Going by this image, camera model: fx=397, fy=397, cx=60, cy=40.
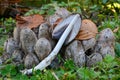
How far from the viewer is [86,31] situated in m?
3.00

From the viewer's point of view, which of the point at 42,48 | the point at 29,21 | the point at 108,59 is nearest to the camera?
the point at 108,59

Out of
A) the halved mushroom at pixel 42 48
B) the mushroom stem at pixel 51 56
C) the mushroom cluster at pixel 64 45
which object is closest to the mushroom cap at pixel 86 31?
the mushroom cluster at pixel 64 45

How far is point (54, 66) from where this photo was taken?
2.91 m

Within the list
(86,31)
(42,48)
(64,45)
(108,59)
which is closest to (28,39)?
(42,48)

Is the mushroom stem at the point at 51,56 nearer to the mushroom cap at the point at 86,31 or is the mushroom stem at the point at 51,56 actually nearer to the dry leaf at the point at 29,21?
the mushroom cap at the point at 86,31

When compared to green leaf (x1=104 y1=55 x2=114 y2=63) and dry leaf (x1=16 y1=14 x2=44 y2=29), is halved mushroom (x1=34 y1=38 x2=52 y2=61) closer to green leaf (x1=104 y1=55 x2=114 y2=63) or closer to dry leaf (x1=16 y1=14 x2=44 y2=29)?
dry leaf (x1=16 y1=14 x2=44 y2=29)

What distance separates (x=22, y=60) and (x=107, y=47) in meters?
0.64

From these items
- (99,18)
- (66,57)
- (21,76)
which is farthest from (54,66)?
(99,18)

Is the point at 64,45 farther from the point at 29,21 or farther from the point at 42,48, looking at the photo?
the point at 29,21

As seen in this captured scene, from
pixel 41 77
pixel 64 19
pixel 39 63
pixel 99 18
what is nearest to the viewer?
pixel 41 77

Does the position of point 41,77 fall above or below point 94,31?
below

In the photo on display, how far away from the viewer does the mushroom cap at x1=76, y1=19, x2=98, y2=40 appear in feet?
9.65

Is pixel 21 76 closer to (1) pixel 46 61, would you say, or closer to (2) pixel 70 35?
(1) pixel 46 61

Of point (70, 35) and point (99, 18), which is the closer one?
point (70, 35)
